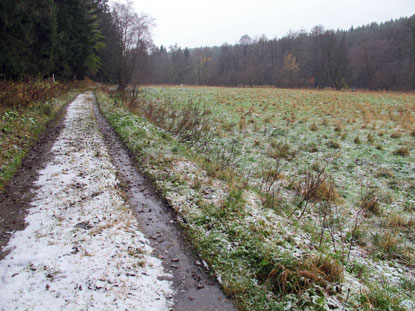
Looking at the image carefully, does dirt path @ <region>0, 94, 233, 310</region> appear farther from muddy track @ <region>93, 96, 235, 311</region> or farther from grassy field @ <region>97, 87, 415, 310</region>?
grassy field @ <region>97, 87, 415, 310</region>

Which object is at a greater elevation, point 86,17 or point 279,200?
point 86,17

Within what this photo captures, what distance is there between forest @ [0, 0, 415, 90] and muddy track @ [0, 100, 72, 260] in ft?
29.0

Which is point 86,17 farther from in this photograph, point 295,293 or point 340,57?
point 340,57

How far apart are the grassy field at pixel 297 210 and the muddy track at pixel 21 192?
2.44 m

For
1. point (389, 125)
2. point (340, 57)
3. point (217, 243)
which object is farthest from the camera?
point (340, 57)

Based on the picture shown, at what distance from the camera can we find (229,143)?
9.77m

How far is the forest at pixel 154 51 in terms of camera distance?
47.5 ft

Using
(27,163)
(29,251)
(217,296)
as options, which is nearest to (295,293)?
(217,296)

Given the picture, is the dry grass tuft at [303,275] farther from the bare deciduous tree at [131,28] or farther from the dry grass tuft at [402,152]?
the bare deciduous tree at [131,28]

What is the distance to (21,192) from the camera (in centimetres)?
500

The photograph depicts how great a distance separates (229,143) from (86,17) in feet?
92.2

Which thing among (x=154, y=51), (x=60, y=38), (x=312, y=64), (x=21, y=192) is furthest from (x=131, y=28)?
(x=312, y=64)

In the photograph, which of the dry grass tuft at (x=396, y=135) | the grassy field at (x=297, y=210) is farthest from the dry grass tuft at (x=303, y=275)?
the dry grass tuft at (x=396, y=135)

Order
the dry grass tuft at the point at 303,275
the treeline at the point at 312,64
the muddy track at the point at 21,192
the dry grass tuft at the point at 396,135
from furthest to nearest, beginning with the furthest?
the treeline at the point at 312,64
the dry grass tuft at the point at 396,135
the muddy track at the point at 21,192
the dry grass tuft at the point at 303,275
